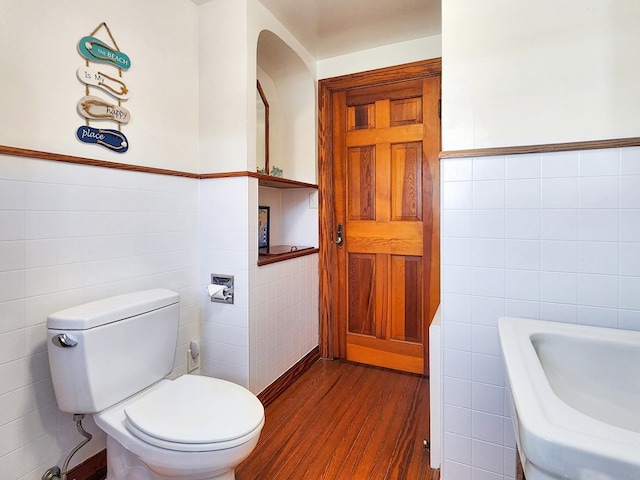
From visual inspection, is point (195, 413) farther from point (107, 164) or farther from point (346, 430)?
point (107, 164)

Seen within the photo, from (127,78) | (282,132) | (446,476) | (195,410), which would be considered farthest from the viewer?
(282,132)

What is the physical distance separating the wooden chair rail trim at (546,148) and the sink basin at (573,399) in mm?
599

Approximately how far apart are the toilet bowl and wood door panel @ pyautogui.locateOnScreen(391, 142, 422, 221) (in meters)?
1.55

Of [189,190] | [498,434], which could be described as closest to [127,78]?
[189,190]

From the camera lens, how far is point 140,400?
4.09 ft

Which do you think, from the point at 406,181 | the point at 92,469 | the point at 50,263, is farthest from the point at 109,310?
the point at 406,181

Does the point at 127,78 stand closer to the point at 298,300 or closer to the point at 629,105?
the point at 298,300

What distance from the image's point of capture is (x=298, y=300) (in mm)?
2264

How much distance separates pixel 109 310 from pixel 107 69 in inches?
40.1

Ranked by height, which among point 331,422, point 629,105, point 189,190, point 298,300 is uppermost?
point 629,105

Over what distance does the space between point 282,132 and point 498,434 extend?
88.0 inches

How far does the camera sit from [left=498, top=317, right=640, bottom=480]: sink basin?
0.48m

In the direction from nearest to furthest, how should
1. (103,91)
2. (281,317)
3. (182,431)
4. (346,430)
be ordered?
(182,431) < (103,91) < (346,430) < (281,317)

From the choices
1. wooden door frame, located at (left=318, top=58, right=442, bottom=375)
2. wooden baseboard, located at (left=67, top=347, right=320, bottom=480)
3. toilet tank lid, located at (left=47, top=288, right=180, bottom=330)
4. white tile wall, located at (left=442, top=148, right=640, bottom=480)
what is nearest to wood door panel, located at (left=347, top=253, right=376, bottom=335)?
wooden door frame, located at (left=318, top=58, right=442, bottom=375)
